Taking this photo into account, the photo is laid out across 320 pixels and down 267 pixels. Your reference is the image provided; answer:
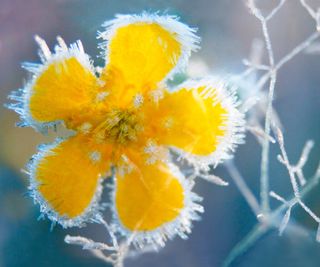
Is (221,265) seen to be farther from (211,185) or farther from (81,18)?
(81,18)

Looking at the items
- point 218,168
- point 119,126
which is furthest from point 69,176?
point 218,168

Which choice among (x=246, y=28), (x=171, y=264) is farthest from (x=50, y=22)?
(x=171, y=264)

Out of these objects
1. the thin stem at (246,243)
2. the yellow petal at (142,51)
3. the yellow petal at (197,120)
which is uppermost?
the yellow petal at (142,51)

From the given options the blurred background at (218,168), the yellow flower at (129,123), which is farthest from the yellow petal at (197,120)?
the blurred background at (218,168)

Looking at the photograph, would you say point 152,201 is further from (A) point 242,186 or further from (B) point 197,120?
(A) point 242,186

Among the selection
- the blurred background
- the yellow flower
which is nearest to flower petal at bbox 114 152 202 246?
the yellow flower

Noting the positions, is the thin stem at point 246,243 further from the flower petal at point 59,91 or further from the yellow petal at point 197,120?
the flower petal at point 59,91

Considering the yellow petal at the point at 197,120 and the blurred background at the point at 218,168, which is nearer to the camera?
the yellow petal at the point at 197,120
